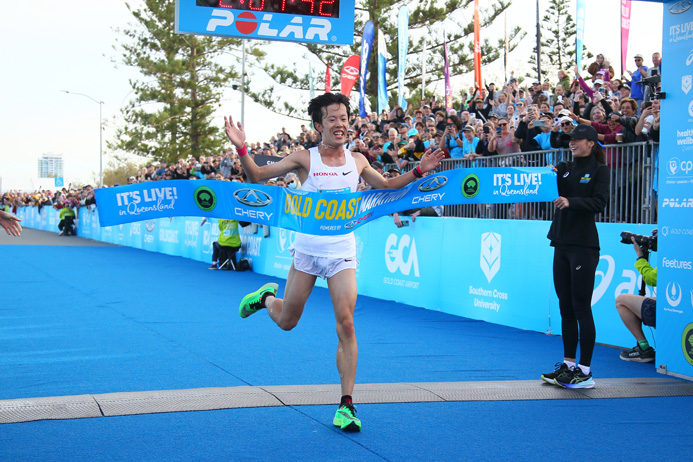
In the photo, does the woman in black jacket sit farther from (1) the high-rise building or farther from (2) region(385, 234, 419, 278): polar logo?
(1) the high-rise building

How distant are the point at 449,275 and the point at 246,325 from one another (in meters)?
3.38

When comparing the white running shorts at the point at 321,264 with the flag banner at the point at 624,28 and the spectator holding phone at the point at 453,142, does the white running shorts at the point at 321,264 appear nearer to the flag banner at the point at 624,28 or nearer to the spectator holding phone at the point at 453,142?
the spectator holding phone at the point at 453,142

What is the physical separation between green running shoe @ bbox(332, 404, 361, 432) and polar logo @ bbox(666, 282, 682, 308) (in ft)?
11.8

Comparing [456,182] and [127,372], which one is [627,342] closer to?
[456,182]

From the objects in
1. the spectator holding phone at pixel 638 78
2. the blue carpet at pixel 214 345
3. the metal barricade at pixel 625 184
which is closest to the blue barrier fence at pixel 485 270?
the blue carpet at pixel 214 345

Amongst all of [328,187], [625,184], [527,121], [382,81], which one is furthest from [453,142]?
[382,81]

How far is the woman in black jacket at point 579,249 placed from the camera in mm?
6137

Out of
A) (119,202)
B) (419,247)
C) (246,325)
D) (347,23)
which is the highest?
(347,23)

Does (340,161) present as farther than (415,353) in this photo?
No

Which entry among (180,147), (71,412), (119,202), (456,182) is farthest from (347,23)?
(180,147)

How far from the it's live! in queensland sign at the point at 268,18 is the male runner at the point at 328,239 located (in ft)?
14.3

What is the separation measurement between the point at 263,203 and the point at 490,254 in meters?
5.52

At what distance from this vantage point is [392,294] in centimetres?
1281

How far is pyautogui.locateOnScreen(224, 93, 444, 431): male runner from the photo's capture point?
5.04 meters
